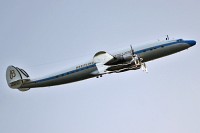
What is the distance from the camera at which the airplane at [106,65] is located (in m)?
51.6

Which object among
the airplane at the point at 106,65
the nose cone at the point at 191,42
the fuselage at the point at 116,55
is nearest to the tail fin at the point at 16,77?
the airplane at the point at 106,65

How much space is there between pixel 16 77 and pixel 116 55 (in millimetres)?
18041

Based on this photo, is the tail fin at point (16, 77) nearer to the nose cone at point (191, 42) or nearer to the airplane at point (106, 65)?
the airplane at point (106, 65)

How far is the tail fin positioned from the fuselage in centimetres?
179

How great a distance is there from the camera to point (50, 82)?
56.9 metres

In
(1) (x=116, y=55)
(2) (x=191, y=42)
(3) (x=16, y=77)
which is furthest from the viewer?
(3) (x=16, y=77)

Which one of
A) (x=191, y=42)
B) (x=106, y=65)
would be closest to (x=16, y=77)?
(x=106, y=65)

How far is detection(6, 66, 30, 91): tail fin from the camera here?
193ft

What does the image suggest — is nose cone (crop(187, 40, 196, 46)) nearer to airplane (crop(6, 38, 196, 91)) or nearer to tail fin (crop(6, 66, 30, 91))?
airplane (crop(6, 38, 196, 91))

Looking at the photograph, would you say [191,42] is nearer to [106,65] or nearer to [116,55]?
[116,55]

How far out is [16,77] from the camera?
195 ft

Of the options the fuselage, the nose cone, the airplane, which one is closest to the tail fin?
the airplane

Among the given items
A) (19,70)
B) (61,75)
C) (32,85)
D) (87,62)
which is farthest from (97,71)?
(19,70)

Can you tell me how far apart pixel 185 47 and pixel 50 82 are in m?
22.5
